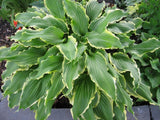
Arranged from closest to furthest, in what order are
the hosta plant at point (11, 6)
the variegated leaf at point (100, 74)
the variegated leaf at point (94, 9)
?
the variegated leaf at point (100, 74) < the variegated leaf at point (94, 9) < the hosta plant at point (11, 6)

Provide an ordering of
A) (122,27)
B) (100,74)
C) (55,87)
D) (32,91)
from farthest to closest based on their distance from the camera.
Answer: (122,27) → (32,91) → (55,87) → (100,74)

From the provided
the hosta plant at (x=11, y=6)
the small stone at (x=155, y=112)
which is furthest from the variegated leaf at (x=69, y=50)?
the hosta plant at (x=11, y=6)

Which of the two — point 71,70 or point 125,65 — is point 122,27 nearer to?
point 125,65

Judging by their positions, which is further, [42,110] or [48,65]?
[42,110]

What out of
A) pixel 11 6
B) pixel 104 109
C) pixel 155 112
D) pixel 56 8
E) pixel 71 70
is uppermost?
pixel 11 6

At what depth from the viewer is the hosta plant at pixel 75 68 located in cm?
133

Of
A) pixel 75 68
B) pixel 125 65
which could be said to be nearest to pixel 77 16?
pixel 75 68

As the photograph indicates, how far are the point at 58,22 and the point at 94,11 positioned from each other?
0.42 meters

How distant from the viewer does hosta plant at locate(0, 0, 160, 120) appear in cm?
133

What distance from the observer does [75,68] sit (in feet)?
4.42

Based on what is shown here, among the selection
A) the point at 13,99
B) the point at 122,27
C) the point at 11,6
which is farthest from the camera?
the point at 11,6

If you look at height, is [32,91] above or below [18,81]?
below

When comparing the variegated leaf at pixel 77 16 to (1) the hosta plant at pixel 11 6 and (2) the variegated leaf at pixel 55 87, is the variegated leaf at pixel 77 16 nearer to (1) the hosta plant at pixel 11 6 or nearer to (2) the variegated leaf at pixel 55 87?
(2) the variegated leaf at pixel 55 87

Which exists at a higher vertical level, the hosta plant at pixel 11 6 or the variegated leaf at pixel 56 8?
the hosta plant at pixel 11 6
